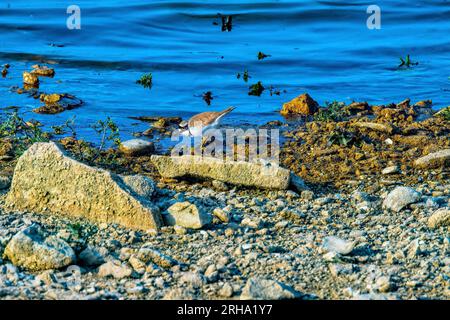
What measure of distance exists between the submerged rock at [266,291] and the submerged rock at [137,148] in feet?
11.6

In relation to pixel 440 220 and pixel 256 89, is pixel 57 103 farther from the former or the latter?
pixel 440 220

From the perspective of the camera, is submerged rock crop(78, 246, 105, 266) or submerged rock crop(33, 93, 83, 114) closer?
submerged rock crop(78, 246, 105, 266)

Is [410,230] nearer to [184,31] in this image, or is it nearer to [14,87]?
[14,87]

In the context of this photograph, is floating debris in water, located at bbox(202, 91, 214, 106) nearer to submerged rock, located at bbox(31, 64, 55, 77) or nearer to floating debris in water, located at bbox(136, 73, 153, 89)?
floating debris in water, located at bbox(136, 73, 153, 89)

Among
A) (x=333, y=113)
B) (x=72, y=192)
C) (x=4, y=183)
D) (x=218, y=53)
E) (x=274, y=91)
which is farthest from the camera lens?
(x=218, y=53)

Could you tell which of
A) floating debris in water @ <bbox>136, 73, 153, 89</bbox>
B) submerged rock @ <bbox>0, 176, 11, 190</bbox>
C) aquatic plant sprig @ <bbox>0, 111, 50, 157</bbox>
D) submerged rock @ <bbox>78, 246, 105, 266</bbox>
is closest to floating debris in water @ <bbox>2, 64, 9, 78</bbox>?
floating debris in water @ <bbox>136, 73, 153, 89</bbox>

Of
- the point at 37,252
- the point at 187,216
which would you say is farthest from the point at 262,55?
the point at 37,252

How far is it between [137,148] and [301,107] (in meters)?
2.39

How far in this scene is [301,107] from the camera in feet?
34.6

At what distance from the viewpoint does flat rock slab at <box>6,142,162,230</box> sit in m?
6.74

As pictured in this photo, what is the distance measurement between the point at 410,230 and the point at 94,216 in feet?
7.41

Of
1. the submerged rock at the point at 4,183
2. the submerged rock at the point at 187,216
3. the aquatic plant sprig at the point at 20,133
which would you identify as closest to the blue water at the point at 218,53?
the aquatic plant sprig at the point at 20,133

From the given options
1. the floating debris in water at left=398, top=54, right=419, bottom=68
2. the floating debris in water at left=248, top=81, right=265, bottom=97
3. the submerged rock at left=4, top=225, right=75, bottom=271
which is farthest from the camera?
the floating debris in water at left=398, top=54, right=419, bottom=68

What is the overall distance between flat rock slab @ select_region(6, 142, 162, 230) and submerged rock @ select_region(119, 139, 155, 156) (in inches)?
69.9
